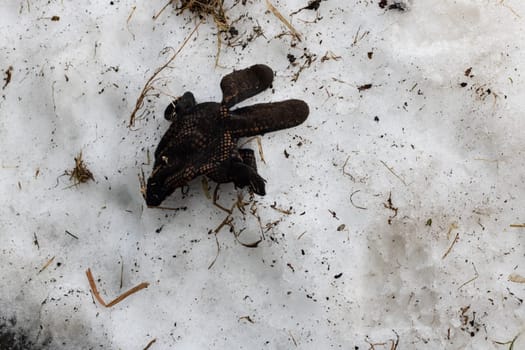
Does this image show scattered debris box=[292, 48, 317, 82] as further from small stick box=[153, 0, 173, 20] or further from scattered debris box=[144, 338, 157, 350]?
scattered debris box=[144, 338, 157, 350]

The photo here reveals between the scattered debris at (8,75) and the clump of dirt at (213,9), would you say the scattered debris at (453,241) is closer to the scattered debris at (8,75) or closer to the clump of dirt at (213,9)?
the clump of dirt at (213,9)

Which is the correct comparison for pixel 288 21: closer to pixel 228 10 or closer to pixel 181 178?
pixel 228 10

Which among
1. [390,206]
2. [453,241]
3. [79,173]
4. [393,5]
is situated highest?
[393,5]

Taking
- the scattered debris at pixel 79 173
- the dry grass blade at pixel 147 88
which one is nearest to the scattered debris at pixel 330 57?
the dry grass blade at pixel 147 88

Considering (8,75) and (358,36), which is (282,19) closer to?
(358,36)

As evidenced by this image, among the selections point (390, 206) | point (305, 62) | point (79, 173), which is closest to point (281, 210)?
point (390, 206)

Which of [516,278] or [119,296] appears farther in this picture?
[119,296]

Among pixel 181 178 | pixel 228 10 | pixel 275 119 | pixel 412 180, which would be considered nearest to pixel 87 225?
pixel 181 178
